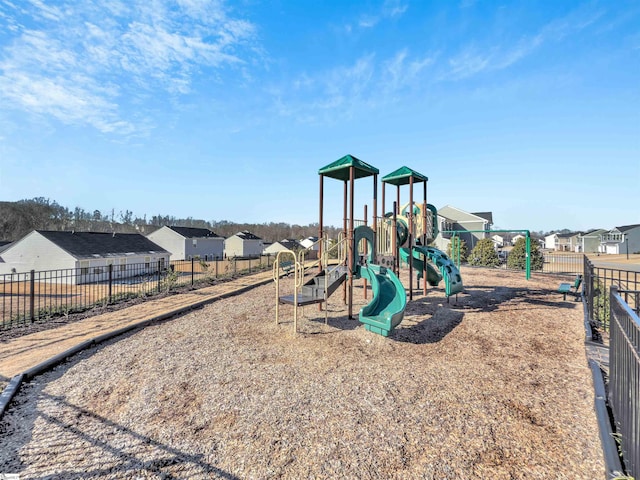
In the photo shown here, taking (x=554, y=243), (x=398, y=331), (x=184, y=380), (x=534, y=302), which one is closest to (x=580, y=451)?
(x=398, y=331)

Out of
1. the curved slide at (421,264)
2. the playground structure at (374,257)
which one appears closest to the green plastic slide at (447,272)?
the playground structure at (374,257)

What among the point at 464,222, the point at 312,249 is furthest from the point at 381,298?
the point at 464,222

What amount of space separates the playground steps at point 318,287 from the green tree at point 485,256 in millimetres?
18698

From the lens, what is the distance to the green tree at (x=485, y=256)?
74.0 ft

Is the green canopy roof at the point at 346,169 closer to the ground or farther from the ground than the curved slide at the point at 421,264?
farther from the ground

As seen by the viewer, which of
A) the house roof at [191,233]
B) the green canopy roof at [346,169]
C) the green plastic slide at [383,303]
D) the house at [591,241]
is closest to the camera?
the green plastic slide at [383,303]

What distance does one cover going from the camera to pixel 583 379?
172 inches

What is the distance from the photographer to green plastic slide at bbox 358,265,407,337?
608 cm

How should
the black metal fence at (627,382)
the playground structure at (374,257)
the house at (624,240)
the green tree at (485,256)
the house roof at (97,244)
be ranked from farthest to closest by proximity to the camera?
the house at (624,240) → the house roof at (97,244) → the green tree at (485,256) → the playground structure at (374,257) → the black metal fence at (627,382)

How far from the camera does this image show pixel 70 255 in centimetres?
2470

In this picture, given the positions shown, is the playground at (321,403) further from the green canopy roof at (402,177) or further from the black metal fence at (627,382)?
the green canopy roof at (402,177)

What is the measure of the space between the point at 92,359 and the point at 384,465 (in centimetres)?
513

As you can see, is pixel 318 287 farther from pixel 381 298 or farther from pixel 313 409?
pixel 313 409

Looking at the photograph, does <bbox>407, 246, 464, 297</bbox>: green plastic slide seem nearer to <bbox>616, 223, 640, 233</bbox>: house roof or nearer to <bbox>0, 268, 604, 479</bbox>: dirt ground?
<bbox>0, 268, 604, 479</bbox>: dirt ground
